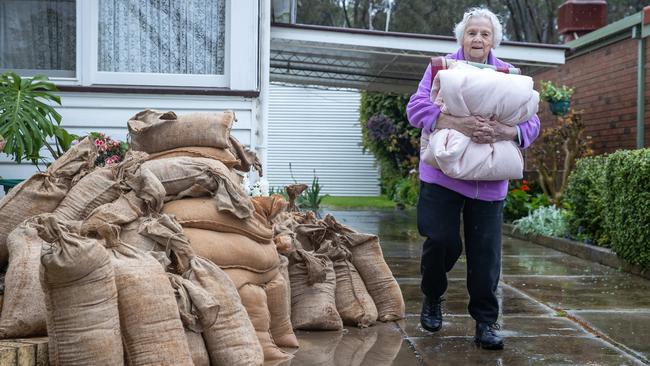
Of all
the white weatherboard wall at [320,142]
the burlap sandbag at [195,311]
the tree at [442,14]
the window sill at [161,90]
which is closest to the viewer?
the burlap sandbag at [195,311]

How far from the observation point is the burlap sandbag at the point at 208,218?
14.6 ft

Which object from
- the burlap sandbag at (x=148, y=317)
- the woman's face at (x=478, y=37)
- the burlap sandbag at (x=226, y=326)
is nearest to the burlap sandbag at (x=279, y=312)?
the burlap sandbag at (x=226, y=326)

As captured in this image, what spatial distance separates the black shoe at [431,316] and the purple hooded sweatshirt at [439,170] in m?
0.78

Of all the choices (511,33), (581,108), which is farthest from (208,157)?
(511,33)

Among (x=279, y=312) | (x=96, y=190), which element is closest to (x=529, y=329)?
(x=279, y=312)

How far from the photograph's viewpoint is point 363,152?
2627 centimetres

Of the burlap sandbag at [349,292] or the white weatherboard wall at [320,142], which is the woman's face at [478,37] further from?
the white weatherboard wall at [320,142]

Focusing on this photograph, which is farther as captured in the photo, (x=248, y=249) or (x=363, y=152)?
(x=363, y=152)

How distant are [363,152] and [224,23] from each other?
18357mm

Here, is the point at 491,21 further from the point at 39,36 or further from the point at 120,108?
the point at 39,36

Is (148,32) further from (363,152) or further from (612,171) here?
(363,152)

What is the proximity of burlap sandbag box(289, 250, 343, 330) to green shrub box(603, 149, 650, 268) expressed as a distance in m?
3.64

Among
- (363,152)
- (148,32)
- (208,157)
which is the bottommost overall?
(363,152)

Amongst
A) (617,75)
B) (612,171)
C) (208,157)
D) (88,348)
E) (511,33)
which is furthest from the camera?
(511,33)
